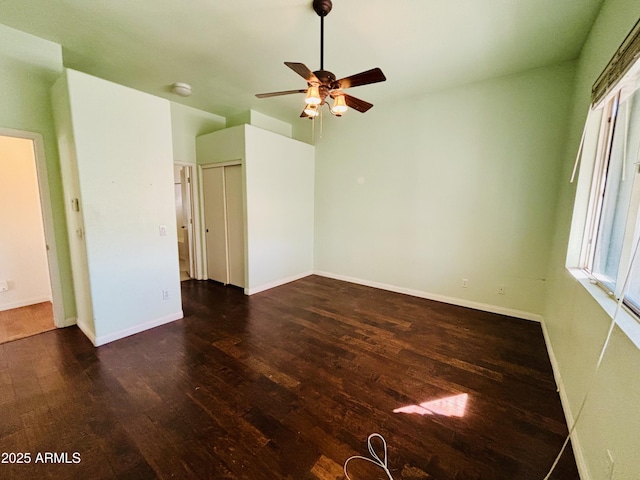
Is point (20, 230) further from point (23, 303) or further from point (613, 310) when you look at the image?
point (613, 310)

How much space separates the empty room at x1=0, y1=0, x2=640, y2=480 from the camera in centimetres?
153

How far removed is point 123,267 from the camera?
8.99 ft

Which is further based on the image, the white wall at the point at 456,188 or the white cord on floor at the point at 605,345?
the white wall at the point at 456,188

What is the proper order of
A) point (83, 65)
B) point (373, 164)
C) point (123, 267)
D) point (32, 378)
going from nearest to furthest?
point (32, 378) → point (123, 267) → point (83, 65) → point (373, 164)

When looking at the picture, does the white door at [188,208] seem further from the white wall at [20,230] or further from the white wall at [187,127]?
the white wall at [20,230]

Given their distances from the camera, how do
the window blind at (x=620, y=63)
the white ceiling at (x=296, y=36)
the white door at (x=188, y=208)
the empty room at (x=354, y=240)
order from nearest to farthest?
the window blind at (x=620, y=63)
the empty room at (x=354, y=240)
the white ceiling at (x=296, y=36)
the white door at (x=188, y=208)

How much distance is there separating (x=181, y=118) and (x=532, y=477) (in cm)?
562

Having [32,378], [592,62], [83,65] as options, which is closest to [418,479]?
[32,378]

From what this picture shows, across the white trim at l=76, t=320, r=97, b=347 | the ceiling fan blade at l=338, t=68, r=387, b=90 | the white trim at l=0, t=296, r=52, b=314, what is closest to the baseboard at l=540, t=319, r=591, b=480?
the ceiling fan blade at l=338, t=68, r=387, b=90

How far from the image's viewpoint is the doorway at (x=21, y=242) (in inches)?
130

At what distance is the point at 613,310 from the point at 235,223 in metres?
4.23

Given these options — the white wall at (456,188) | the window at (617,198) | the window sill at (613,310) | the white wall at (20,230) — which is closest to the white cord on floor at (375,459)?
the window sill at (613,310)

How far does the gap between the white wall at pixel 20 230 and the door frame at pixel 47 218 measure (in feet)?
2.28

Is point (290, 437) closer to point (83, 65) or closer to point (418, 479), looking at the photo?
point (418, 479)
